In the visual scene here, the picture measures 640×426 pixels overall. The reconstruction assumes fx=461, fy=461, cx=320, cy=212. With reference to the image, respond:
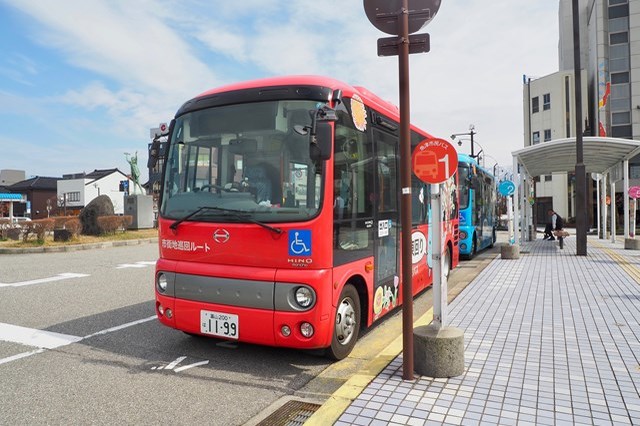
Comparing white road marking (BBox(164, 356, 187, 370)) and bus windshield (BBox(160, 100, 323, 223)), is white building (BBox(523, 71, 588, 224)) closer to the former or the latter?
bus windshield (BBox(160, 100, 323, 223))

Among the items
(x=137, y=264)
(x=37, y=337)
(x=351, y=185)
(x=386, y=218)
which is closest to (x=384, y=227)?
(x=386, y=218)

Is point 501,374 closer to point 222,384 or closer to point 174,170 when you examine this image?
point 222,384

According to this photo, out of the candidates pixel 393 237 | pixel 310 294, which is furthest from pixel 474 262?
pixel 310 294

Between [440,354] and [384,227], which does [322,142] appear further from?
[440,354]

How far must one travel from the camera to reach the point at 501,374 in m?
4.24

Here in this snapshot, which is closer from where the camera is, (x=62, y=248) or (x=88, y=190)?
(x=62, y=248)

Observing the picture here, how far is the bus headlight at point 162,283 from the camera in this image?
5.09m

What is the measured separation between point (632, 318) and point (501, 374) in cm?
340

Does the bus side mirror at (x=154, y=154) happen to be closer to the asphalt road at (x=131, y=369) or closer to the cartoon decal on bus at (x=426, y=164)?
the asphalt road at (x=131, y=369)

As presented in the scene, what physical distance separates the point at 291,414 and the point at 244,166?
2.37 m

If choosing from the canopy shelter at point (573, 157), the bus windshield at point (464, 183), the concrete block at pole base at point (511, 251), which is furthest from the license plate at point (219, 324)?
the canopy shelter at point (573, 157)

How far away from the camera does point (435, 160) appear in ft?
13.9

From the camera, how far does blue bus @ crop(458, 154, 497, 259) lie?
13.8 metres

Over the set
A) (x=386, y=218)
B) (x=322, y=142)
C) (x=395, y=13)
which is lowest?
(x=386, y=218)
